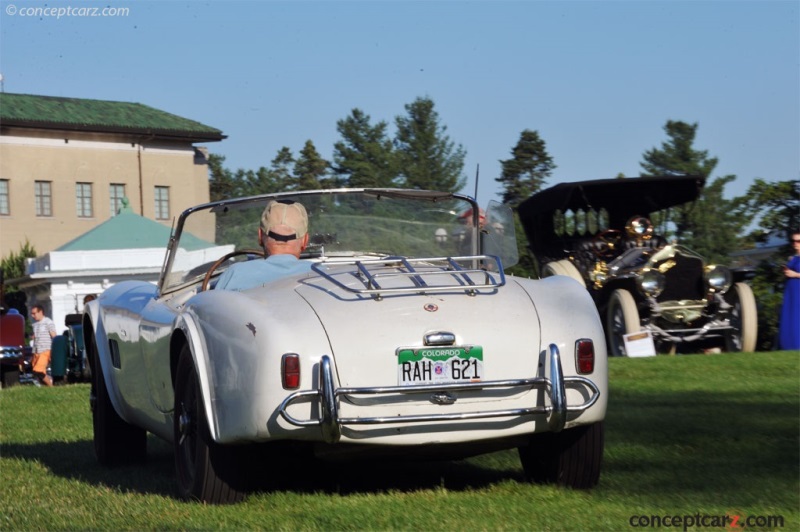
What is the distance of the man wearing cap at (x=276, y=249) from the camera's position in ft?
19.1

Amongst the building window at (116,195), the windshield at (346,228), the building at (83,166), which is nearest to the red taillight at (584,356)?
the windshield at (346,228)

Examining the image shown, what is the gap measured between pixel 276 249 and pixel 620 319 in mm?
10599

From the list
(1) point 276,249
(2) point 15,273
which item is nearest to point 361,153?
(2) point 15,273

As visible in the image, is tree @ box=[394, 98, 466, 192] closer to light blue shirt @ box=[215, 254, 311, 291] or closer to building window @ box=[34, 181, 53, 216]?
building window @ box=[34, 181, 53, 216]

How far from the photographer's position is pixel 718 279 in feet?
55.8

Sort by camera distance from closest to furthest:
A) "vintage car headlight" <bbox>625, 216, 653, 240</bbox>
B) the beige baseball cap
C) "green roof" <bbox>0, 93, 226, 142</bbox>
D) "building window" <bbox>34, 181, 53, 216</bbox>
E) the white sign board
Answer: the beige baseball cap < the white sign board < "vintage car headlight" <bbox>625, 216, 653, 240</bbox> < "green roof" <bbox>0, 93, 226, 142</bbox> < "building window" <bbox>34, 181, 53, 216</bbox>

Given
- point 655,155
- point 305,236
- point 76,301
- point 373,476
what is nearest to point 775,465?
point 373,476

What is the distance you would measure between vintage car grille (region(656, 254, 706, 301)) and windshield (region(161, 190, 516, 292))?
1034cm

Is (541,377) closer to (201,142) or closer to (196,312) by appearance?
(196,312)

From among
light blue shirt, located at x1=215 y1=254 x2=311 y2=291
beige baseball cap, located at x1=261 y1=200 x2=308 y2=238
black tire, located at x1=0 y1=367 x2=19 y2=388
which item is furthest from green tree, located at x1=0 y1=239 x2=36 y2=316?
light blue shirt, located at x1=215 y1=254 x2=311 y2=291

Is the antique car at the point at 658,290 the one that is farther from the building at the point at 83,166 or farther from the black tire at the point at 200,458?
the building at the point at 83,166

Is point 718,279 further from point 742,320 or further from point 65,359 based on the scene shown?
point 65,359

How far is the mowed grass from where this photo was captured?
4891mm

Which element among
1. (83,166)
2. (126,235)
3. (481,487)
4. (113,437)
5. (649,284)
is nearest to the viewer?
(481,487)
